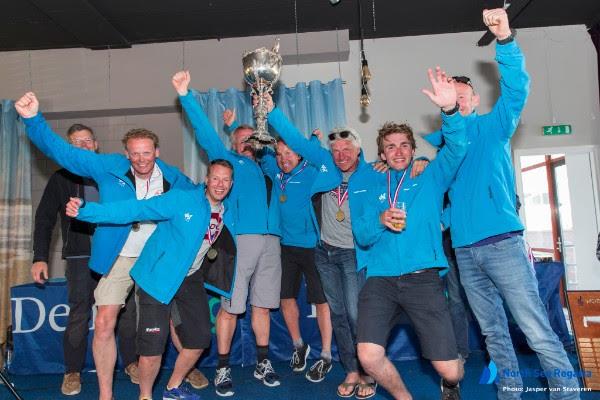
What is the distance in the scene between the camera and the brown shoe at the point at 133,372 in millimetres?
3373

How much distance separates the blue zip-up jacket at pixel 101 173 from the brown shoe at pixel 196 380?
1.08 m

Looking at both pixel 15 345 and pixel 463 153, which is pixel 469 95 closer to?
pixel 463 153

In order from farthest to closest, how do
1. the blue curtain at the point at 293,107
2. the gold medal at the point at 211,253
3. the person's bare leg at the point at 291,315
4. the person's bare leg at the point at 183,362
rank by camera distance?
1. the blue curtain at the point at 293,107
2. the person's bare leg at the point at 291,315
3. the gold medal at the point at 211,253
4. the person's bare leg at the point at 183,362

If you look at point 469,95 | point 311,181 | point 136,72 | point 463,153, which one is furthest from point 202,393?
point 136,72

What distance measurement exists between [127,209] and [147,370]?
3.08 feet

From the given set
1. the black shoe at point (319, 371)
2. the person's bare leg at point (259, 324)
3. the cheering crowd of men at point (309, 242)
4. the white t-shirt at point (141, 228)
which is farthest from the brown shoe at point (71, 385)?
the black shoe at point (319, 371)

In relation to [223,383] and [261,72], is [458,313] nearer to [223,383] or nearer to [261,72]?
[223,383]

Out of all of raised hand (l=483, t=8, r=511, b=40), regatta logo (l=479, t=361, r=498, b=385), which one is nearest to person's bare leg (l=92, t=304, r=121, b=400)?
regatta logo (l=479, t=361, r=498, b=385)

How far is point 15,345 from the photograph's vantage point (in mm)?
3785

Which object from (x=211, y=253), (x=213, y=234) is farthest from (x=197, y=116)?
(x=211, y=253)

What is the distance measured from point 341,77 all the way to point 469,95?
3198 millimetres

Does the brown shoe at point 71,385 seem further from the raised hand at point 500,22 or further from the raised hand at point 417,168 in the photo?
the raised hand at point 500,22

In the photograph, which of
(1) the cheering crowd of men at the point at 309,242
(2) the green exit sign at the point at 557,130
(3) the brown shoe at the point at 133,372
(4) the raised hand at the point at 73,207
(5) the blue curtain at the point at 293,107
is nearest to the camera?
(1) the cheering crowd of men at the point at 309,242

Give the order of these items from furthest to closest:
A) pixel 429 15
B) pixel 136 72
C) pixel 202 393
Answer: pixel 136 72
pixel 429 15
pixel 202 393
